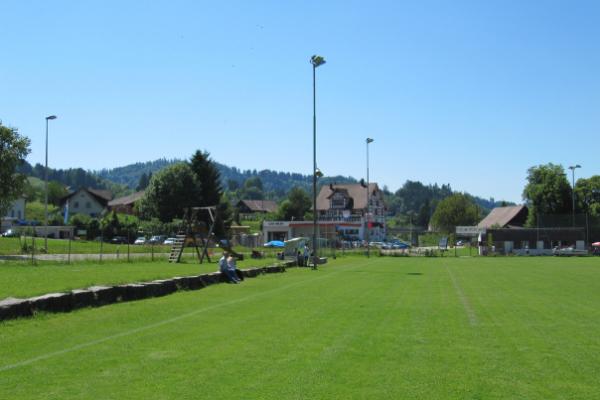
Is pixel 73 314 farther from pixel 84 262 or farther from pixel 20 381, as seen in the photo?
pixel 84 262

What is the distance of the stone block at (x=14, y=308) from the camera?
42.5 ft

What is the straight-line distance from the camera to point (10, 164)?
4966 cm

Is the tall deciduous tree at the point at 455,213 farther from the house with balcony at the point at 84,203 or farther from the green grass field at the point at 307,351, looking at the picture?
the green grass field at the point at 307,351

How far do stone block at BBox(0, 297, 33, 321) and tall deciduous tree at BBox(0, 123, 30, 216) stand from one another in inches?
1549

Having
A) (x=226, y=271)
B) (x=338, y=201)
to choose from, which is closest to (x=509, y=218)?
(x=338, y=201)

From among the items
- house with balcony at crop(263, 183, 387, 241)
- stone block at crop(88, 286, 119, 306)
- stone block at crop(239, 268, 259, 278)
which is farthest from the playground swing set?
house with balcony at crop(263, 183, 387, 241)

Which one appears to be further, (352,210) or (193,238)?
(352,210)

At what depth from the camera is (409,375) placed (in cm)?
811

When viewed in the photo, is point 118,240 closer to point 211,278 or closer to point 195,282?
point 211,278

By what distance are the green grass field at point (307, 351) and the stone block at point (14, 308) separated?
1.21ft

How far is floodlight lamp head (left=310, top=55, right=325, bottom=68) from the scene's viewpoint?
141 ft

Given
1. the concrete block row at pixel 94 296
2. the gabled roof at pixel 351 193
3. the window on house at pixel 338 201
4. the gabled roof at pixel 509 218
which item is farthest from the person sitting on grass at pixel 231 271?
the window on house at pixel 338 201

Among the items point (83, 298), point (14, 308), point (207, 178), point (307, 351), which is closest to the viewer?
point (307, 351)

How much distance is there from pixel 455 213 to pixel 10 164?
338ft
